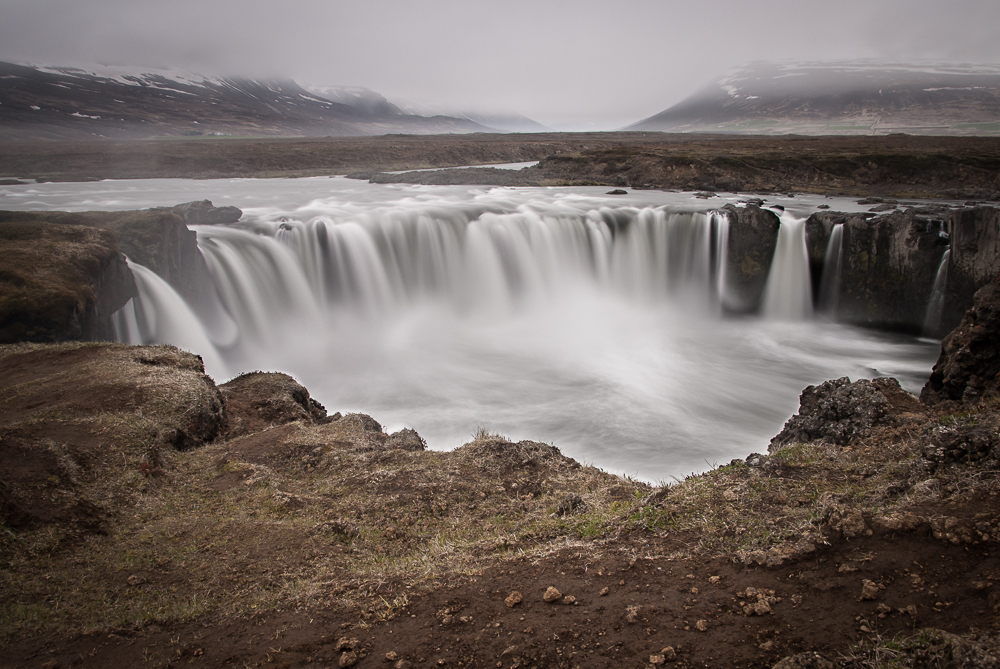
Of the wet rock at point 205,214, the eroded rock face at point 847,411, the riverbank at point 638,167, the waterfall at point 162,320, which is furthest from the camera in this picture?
the riverbank at point 638,167

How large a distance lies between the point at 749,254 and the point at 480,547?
2082cm

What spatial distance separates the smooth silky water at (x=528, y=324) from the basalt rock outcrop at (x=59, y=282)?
1.33m

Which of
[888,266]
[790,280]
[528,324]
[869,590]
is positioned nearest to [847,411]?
[869,590]

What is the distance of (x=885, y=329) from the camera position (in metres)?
20.3

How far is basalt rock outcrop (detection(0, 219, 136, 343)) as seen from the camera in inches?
462

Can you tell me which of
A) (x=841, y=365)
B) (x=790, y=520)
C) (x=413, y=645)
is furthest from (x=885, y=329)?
(x=413, y=645)

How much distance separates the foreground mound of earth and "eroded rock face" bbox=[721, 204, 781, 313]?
1457 cm

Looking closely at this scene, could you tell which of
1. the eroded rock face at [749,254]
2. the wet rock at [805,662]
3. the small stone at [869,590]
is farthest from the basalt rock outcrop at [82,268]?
the eroded rock face at [749,254]

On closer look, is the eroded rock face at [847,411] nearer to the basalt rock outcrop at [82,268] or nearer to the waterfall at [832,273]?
the waterfall at [832,273]

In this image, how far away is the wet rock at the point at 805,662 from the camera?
3176 mm

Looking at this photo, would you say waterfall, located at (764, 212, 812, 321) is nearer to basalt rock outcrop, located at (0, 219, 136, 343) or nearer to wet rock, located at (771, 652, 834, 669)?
wet rock, located at (771, 652, 834, 669)

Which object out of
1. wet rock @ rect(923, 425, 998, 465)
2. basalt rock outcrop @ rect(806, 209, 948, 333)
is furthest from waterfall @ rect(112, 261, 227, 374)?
basalt rock outcrop @ rect(806, 209, 948, 333)

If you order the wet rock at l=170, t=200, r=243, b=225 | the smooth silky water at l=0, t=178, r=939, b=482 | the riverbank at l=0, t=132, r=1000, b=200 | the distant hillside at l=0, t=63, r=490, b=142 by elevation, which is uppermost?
the distant hillside at l=0, t=63, r=490, b=142

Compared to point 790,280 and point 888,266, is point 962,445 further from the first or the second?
point 790,280
